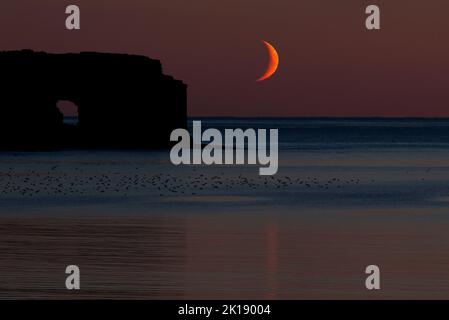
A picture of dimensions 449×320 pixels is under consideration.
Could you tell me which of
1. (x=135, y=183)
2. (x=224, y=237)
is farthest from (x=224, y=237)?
(x=135, y=183)

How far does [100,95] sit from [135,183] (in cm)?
6634

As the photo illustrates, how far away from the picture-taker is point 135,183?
49562mm

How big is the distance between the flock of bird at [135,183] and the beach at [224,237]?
80 mm

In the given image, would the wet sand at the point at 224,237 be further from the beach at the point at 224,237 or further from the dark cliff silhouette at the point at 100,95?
the dark cliff silhouette at the point at 100,95

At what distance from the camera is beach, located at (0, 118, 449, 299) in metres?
20.0

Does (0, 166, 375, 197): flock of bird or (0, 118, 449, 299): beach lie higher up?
(0, 166, 375, 197): flock of bird

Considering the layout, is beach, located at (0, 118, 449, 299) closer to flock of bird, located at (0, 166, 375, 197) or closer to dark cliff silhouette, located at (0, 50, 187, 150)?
flock of bird, located at (0, 166, 375, 197)

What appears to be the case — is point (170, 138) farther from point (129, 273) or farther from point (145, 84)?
point (129, 273)

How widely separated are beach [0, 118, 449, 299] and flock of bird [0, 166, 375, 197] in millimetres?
80

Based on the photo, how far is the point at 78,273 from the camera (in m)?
21.0

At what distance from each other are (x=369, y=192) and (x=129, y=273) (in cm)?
2368

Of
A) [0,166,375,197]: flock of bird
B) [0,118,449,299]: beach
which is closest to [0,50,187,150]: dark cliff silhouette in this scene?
[0,166,375,197]: flock of bird

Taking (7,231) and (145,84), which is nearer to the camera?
(7,231)
